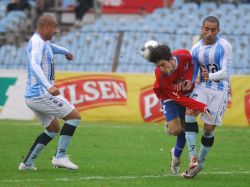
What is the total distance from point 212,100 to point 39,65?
2548 millimetres

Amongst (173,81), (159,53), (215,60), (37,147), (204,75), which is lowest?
(37,147)

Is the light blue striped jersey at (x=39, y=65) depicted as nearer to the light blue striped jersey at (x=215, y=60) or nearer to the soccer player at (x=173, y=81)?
the soccer player at (x=173, y=81)

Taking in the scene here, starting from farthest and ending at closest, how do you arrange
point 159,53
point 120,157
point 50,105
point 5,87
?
point 5,87 < point 120,157 < point 50,105 < point 159,53

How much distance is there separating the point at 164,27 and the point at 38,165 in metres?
14.5

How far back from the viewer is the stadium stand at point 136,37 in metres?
24.0

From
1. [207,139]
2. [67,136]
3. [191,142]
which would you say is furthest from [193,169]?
[67,136]

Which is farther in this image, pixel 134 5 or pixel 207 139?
pixel 134 5

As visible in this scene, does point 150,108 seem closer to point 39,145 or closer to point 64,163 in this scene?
point 64,163

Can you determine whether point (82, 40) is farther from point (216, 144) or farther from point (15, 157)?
point (15, 157)

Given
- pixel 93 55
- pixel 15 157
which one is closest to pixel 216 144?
pixel 15 157

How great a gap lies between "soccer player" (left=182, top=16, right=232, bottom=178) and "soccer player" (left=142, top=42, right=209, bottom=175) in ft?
0.56

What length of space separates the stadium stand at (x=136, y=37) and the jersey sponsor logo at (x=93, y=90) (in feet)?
4.24

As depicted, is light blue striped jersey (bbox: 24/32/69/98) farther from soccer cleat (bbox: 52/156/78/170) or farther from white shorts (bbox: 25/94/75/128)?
soccer cleat (bbox: 52/156/78/170)

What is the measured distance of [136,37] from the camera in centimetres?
2511
